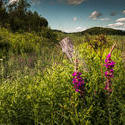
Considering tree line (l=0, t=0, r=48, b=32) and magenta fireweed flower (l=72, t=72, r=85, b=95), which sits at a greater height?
tree line (l=0, t=0, r=48, b=32)

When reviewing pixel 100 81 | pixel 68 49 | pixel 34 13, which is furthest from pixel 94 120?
pixel 34 13

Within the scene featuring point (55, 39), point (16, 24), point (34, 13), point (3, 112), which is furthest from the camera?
point (34, 13)

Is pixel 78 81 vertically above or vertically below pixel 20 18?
below

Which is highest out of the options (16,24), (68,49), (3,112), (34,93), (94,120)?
(16,24)

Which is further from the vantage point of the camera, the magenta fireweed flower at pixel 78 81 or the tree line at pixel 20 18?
the tree line at pixel 20 18

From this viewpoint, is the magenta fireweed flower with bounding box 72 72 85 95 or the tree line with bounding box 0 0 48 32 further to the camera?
the tree line with bounding box 0 0 48 32

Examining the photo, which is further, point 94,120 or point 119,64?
point 119,64

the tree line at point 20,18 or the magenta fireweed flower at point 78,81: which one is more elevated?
the tree line at point 20,18

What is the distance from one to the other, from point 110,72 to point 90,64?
1221 mm

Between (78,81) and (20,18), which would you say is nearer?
(78,81)

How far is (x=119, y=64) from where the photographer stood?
10.1 feet

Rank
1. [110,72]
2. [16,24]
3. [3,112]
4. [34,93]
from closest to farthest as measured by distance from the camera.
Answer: [110,72]
[3,112]
[34,93]
[16,24]

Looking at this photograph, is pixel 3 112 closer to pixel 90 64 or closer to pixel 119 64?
pixel 90 64

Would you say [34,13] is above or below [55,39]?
above
